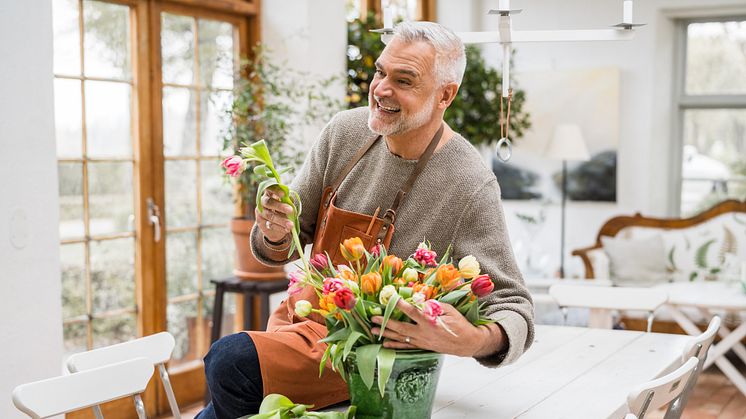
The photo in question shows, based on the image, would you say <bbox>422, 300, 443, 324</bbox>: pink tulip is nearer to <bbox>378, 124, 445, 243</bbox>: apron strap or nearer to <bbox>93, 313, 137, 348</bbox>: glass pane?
<bbox>378, 124, 445, 243</bbox>: apron strap

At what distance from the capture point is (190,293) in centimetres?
489

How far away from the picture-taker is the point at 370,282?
5.61ft

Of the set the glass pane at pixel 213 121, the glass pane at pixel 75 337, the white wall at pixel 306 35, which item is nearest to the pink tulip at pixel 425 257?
the glass pane at pixel 75 337

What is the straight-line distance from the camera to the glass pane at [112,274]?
434 cm

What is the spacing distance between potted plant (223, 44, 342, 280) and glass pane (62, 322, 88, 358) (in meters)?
0.79

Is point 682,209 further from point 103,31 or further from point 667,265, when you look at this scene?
point 103,31

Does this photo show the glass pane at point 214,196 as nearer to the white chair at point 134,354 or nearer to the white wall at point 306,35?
the white wall at point 306,35

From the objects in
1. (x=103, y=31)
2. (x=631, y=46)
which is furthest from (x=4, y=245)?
(x=631, y=46)

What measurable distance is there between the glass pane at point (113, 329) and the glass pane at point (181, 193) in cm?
55

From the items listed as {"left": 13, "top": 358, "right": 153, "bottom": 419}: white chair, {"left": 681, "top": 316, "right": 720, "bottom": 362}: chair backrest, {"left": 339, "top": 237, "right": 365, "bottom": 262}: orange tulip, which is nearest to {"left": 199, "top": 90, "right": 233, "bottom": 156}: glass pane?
{"left": 13, "top": 358, "right": 153, "bottom": 419}: white chair

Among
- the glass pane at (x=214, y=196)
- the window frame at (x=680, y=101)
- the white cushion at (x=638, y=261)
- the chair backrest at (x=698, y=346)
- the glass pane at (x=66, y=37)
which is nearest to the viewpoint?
the chair backrest at (x=698, y=346)

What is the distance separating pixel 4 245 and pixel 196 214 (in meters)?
1.52

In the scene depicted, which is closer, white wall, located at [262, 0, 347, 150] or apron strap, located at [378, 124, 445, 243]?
apron strap, located at [378, 124, 445, 243]

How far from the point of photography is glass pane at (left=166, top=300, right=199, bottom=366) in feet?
15.8
